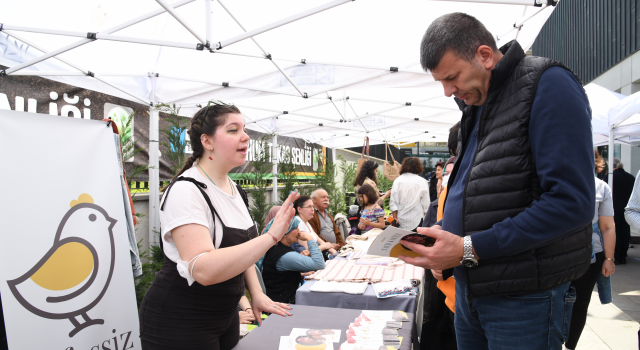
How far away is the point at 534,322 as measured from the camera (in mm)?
1048

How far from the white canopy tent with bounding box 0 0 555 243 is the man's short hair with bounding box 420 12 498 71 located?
213cm

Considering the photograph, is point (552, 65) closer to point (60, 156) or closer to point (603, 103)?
point (60, 156)

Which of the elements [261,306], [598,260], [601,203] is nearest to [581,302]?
[598,260]

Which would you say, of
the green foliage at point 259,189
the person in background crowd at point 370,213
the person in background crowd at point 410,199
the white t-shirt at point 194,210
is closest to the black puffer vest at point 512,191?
the white t-shirt at point 194,210

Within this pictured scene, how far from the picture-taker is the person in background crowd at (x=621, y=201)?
6.15 meters

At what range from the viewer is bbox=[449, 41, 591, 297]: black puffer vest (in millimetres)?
1014

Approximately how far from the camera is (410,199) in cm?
514

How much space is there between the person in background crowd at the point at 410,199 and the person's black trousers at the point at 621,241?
392 centimetres

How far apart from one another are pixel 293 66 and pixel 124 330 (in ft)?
11.2

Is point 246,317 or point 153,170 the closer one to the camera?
point 246,317

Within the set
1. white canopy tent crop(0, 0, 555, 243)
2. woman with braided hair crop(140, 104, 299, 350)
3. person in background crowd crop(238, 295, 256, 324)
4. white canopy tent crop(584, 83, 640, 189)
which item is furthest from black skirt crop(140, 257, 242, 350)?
white canopy tent crop(584, 83, 640, 189)

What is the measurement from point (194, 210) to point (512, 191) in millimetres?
1092

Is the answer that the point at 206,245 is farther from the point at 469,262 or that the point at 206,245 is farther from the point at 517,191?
the point at 517,191

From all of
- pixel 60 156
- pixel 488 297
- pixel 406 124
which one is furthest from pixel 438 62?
pixel 406 124
